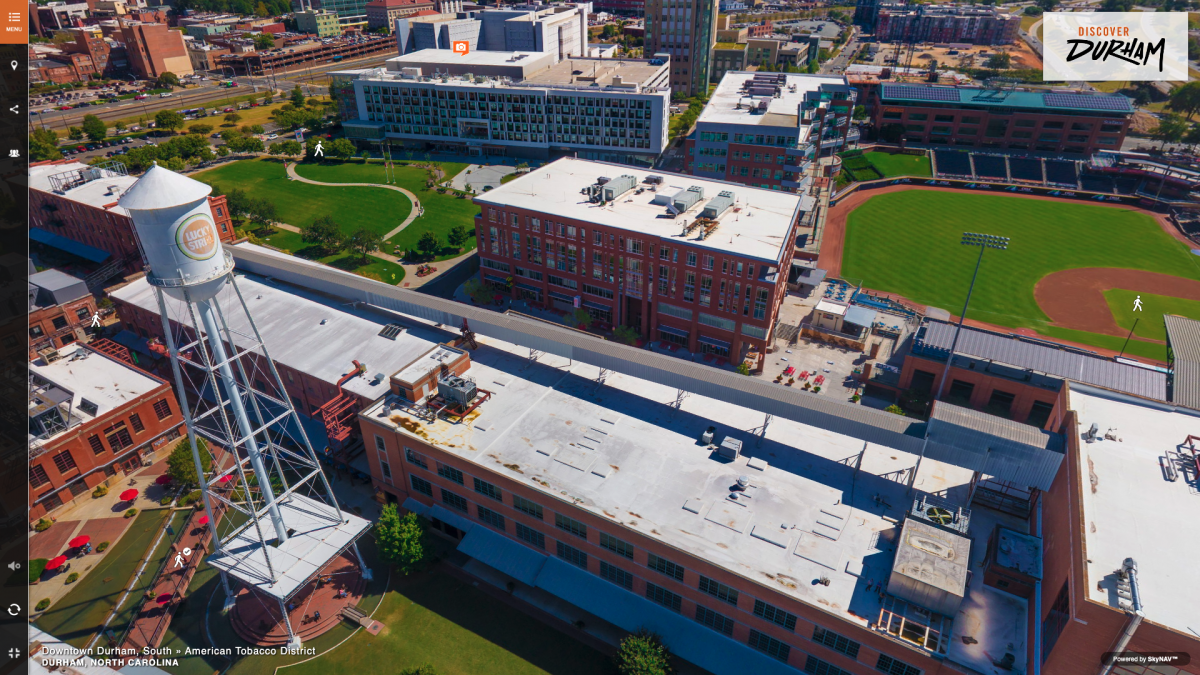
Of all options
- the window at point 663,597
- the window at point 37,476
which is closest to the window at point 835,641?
the window at point 663,597

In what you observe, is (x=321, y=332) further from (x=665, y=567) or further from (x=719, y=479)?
(x=719, y=479)

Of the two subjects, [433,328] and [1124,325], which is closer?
[433,328]

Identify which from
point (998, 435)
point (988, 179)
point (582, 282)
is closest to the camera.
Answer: point (998, 435)

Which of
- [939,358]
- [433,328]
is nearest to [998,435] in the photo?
[939,358]

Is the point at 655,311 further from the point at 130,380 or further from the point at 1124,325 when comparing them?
the point at 1124,325

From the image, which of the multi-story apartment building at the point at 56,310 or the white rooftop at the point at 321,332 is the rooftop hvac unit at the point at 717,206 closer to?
the white rooftop at the point at 321,332

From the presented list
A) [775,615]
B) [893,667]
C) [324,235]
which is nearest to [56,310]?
[324,235]

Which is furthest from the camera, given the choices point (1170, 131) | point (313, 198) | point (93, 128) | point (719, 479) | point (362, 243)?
point (1170, 131)
